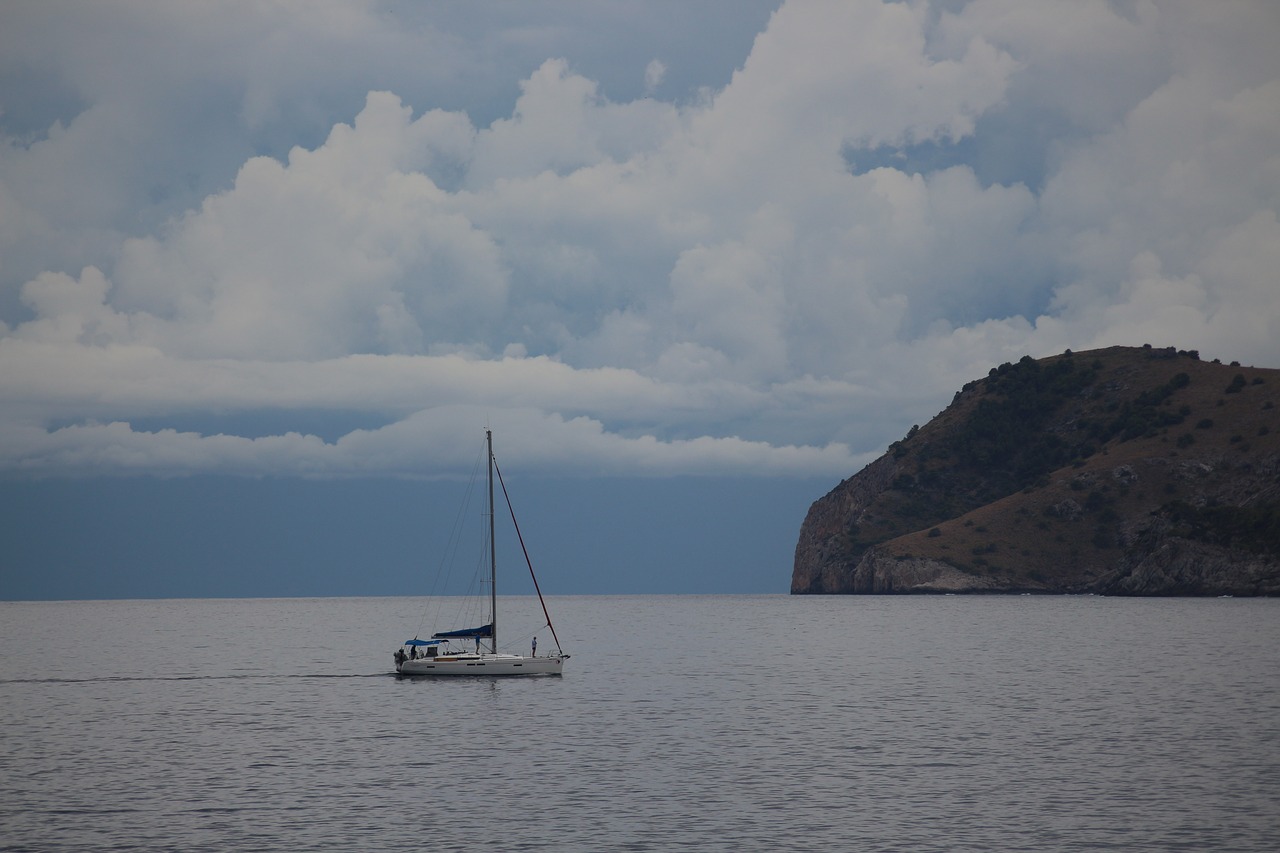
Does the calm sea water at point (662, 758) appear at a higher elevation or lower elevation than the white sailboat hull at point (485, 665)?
lower

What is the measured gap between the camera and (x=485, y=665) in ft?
346

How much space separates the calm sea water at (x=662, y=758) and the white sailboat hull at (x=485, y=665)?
1424 millimetres

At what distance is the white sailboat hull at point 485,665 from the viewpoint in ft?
344

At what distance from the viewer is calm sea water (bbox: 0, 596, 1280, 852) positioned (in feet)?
153

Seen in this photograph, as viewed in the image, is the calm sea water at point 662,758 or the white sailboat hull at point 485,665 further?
the white sailboat hull at point 485,665

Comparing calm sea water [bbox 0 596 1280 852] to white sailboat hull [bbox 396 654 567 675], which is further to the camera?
white sailboat hull [bbox 396 654 567 675]

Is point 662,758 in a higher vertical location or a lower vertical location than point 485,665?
lower

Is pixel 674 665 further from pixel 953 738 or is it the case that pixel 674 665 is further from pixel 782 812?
pixel 782 812

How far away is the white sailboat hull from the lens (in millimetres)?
104831

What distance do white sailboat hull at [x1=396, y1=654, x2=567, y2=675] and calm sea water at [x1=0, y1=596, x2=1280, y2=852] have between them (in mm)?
1424

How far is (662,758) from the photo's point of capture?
63531 mm

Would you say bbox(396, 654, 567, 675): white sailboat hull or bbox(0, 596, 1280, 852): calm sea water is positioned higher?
bbox(396, 654, 567, 675): white sailboat hull

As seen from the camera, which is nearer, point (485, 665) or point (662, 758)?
Result: point (662, 758)

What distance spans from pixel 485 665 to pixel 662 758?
44.2m
